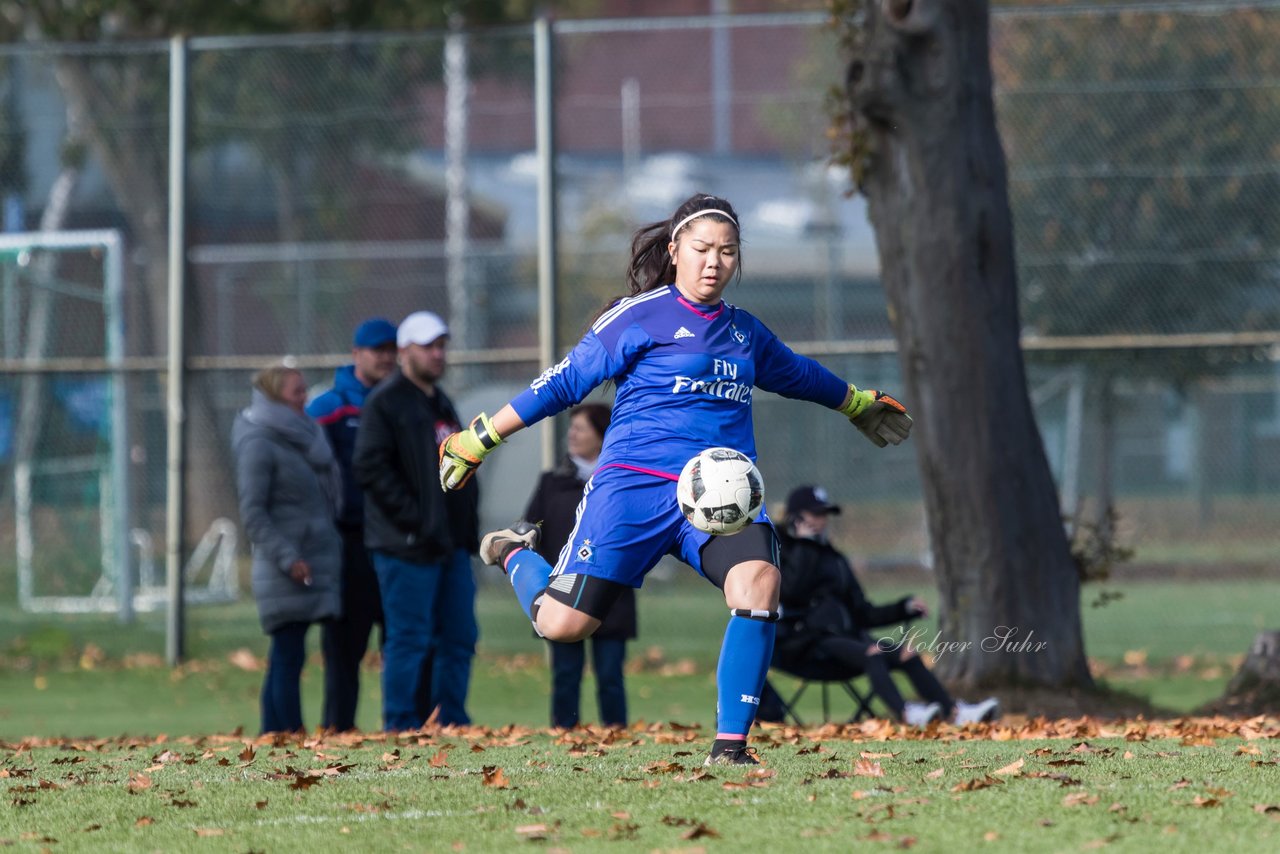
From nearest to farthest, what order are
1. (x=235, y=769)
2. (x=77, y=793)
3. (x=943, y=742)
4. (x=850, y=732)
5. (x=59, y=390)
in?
(x=77, y=793) → (x=235, y=769) → (x=943, y=742) → (x=850, y=732) → (x=59, y=390)

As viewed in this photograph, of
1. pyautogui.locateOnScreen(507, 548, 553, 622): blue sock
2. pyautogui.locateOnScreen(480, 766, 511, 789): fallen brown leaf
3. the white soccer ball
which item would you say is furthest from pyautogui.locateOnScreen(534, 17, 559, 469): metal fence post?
the white soccer ball

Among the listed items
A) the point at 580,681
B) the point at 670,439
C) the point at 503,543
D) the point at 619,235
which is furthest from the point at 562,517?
the point at 619,235

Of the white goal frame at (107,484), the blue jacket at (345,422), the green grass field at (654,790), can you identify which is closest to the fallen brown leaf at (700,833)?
the green grass field at (654,790)

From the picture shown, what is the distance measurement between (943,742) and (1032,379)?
22.0 feet

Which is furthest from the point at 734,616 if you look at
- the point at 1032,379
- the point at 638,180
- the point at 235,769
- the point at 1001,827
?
the point at 638,180

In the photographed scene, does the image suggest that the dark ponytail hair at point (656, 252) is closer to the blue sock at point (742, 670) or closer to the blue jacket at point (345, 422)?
the blue sock at point (742, 670)

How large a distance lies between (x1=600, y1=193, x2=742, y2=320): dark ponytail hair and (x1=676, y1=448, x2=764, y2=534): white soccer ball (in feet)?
2.44

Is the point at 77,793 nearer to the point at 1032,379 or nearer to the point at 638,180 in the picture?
the point at 1032,379

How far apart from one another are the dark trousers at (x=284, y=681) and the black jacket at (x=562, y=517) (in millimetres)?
1310

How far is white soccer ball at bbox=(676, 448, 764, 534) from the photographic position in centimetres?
590

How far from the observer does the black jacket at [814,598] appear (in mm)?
9656

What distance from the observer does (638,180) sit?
52.5 ft

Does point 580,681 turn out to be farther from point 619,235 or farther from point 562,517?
point 619,235

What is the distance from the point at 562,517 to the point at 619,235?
245 inches
